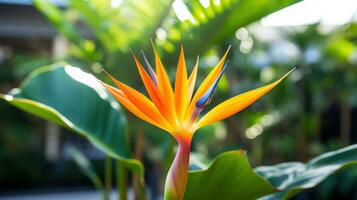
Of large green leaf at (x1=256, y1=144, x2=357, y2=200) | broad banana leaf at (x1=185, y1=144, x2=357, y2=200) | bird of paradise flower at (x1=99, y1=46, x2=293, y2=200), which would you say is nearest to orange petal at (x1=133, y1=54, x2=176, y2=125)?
bird of paradise flower at (x1=99, y1=46, x2=293, y2=200)

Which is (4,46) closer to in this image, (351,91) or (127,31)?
(351,91)

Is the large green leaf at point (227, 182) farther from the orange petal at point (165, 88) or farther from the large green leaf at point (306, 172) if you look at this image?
the orange petal at point (165, 88)

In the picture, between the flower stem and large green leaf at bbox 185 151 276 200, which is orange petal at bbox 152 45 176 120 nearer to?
the flower stem

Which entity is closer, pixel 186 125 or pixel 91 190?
pixel 186 125

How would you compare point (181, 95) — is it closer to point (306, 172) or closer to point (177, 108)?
point (177, 108)

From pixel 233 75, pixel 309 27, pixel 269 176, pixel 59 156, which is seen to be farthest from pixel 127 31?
pixel 59 156

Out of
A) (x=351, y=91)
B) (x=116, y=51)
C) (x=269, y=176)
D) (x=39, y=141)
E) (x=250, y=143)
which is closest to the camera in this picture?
(x=269, y=176)
